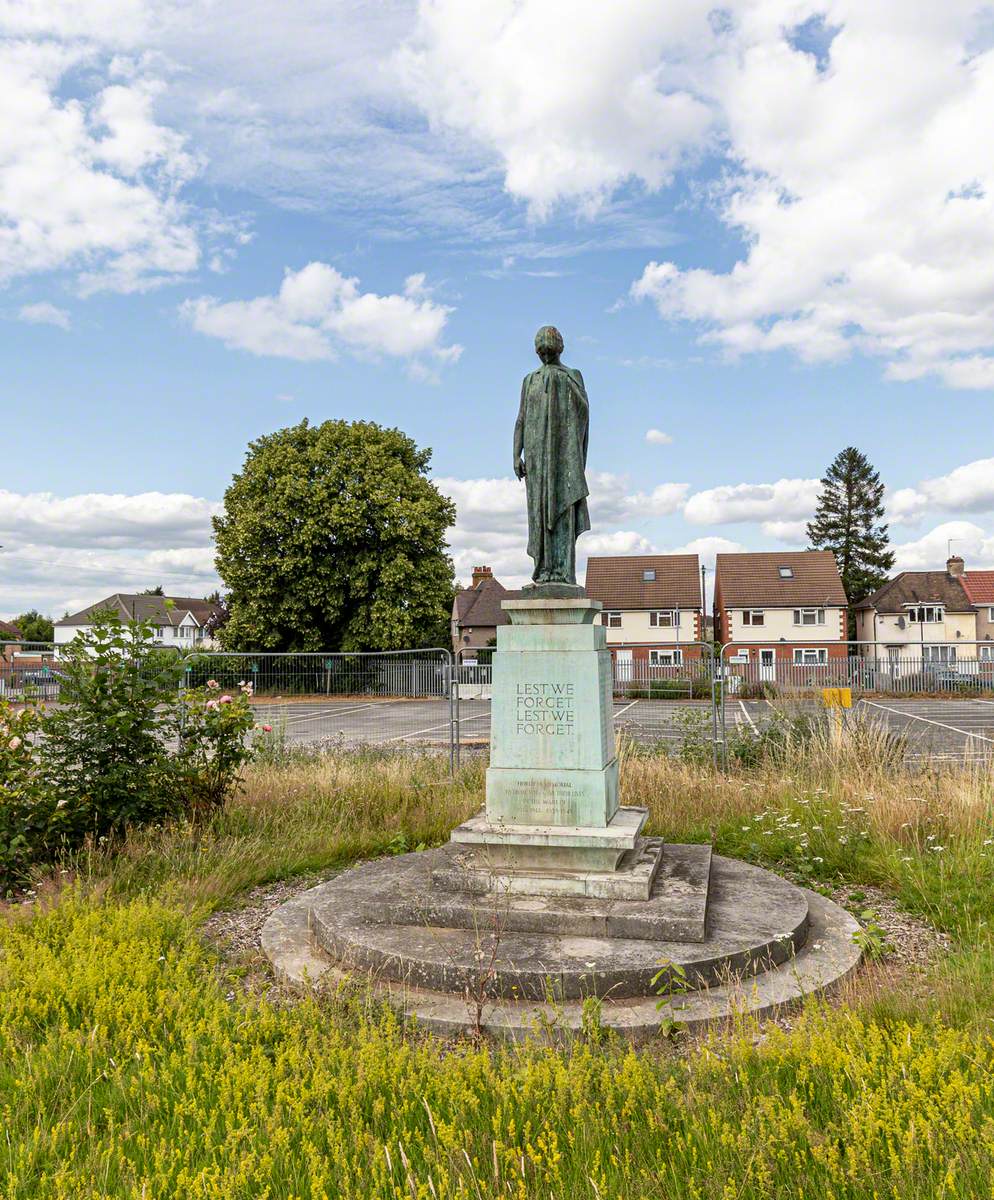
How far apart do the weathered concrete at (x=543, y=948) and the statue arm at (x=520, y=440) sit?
124 inches

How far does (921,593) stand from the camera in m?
55.1

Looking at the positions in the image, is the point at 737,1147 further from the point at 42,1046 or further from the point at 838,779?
the point at 838,779

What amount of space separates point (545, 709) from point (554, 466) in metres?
1.83

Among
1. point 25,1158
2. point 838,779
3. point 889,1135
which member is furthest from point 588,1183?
point 838,779

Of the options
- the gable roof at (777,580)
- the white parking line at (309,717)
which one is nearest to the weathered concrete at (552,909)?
the white parking line at (309,717)

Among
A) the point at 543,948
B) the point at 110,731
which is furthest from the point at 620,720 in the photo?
the point at 543,948

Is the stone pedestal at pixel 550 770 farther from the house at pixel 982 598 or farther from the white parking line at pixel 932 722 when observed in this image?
the house at pixel 982 598

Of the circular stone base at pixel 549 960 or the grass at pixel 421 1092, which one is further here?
the circular stone base at pixel 549 960

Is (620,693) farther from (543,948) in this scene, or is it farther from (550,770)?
(543,948)

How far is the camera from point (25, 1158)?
9.33ft

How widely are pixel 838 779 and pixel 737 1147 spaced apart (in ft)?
21.4

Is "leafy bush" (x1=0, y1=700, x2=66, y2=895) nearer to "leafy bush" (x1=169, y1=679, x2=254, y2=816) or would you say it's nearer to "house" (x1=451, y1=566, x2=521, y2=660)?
"leafy bush" (x1=169, y1=679, x2=254, y2=816)

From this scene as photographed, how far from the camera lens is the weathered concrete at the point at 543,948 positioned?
14.3ft

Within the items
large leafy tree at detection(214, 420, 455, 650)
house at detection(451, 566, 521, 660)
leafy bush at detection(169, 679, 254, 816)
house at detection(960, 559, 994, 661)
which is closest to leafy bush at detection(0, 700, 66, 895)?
leafy bush at detection(169, 679, 254, 816)
